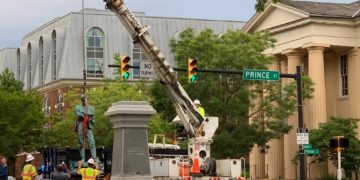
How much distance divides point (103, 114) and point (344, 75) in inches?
706

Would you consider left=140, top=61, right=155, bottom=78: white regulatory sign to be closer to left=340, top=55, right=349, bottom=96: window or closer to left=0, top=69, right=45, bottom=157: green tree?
left=340, top=55, right=349, bottom=96: window

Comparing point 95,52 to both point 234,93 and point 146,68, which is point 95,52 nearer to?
point 234,93

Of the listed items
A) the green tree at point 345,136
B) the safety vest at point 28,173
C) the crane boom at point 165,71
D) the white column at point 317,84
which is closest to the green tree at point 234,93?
the green tree at point 345,136

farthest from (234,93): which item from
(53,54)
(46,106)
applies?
(53,54)

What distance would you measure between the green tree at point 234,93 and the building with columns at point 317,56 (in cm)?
749

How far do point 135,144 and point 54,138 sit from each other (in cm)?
4932

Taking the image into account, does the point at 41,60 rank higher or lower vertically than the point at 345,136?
higher

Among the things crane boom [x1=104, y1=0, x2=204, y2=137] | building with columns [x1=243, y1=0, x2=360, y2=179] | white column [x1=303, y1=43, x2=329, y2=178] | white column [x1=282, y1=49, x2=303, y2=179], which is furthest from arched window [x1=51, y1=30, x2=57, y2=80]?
crane boom [x1=104, y1=0, x2=204, y2=137]

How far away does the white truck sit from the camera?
31297mm

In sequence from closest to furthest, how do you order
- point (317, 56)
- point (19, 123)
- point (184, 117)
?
point (184, 117) → point (317, 56) → point (19, 123)

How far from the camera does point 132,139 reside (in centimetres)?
1988

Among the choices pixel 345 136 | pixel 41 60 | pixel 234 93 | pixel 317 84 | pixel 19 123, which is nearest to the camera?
pixel 234 93

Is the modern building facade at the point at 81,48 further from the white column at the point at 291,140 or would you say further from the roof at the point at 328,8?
the white column at the point at 291,140

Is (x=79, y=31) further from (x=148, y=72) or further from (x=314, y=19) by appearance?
(x=148, y=72)
